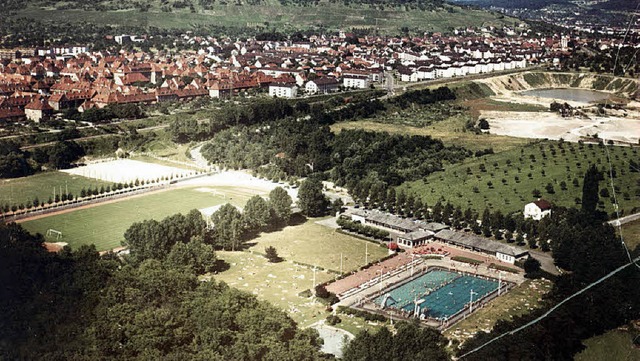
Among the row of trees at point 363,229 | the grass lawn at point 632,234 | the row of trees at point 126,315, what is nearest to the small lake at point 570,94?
the grass lawn at point 632,234

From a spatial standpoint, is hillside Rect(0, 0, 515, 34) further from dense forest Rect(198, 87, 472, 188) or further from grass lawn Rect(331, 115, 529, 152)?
grass lawn Rect(331, 115, 529, 152)

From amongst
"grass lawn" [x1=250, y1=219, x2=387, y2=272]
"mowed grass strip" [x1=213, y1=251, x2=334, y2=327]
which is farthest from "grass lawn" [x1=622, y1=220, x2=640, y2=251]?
"mowed grass strip" [x1=213, y1=251, x2=334, y2=327]

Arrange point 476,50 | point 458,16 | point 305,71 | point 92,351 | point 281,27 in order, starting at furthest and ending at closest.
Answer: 1. point 458,16
2. point 281,27
3. point 476,50
4. point 305,71
5. point 92,351

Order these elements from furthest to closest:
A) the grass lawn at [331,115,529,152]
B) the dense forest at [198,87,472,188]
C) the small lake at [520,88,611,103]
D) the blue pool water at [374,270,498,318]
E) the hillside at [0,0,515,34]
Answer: the hillside at [0,0,515,34] < the small lake at [520,88,611,103] < the grass lawn at [331,115,529,152] < the dense forest at [198,87,472,188] < the blue pool water at [374,270,498,318]

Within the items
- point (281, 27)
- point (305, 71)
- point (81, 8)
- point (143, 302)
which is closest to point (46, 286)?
point (143, 302)

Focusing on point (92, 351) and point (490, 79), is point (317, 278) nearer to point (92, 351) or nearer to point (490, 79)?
point (92, 351)

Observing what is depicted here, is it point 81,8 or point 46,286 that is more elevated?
point 81,8

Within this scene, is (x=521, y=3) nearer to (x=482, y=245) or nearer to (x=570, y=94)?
(x=570, y=94)

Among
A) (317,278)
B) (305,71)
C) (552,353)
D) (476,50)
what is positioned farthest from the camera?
(476,50)
